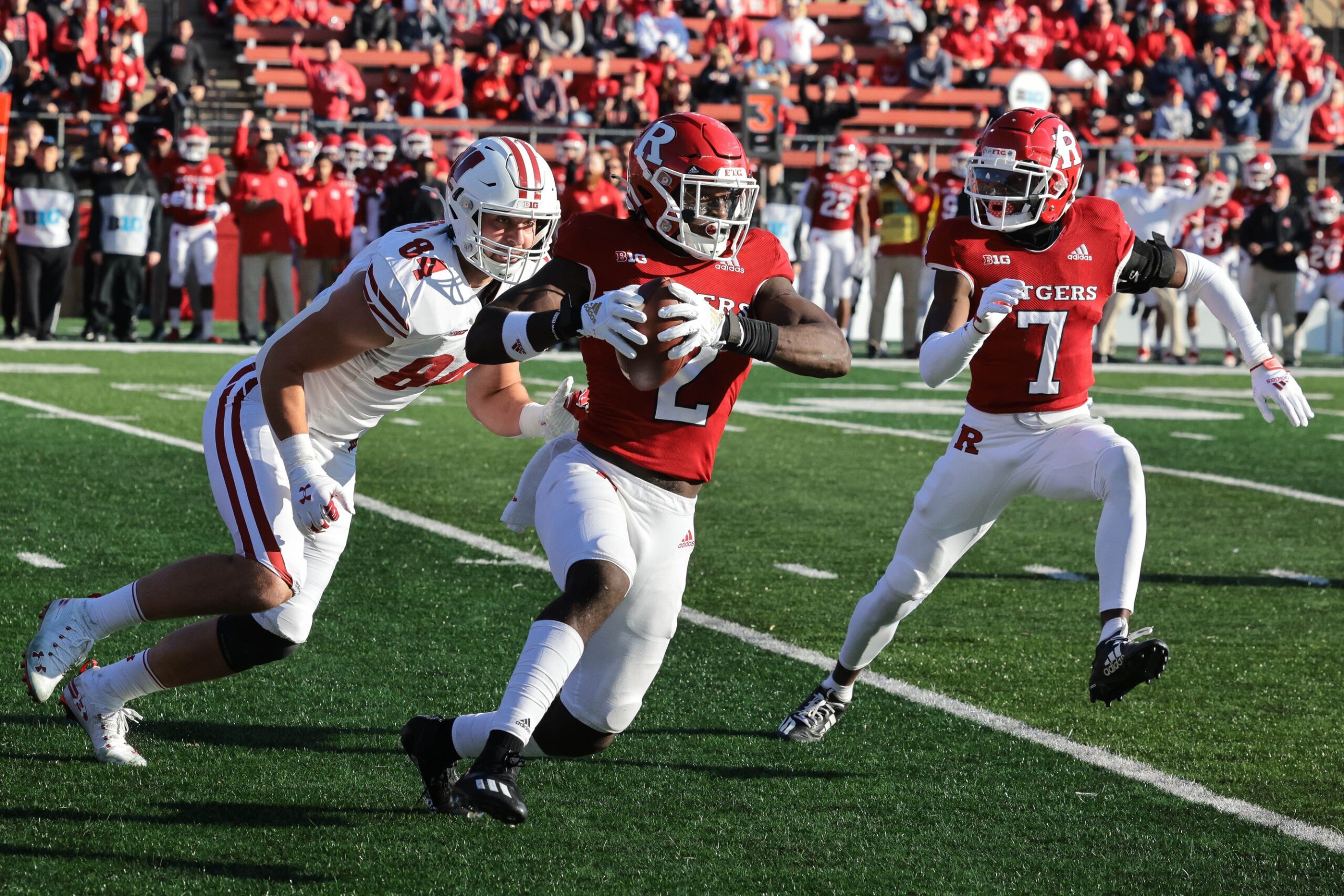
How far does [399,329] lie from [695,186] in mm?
715

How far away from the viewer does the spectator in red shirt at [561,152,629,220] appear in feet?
52.0

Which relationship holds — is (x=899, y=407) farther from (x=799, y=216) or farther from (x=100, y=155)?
(x=100, y=155)

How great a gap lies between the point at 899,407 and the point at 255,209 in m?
6.52

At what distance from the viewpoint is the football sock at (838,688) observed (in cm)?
455

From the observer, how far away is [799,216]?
17453mm

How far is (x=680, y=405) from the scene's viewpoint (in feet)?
12.2

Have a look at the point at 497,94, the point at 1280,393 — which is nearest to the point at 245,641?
the point at 1280,393

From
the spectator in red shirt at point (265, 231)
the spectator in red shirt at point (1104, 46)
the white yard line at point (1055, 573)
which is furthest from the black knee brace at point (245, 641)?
the spectator in red shirt at point (1104, 46)

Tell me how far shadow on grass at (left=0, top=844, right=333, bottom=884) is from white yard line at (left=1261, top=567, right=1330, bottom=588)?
4.58m

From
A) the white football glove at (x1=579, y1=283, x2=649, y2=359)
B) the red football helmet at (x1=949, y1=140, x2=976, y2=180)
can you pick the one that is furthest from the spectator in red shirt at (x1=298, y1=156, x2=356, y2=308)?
the white football glove at (x1=579, y1=283, x2=649, y2=359)

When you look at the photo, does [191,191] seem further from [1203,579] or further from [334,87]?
[1203,579]

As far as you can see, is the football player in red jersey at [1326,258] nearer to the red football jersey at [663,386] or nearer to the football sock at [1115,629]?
the football sock at [1115,629]

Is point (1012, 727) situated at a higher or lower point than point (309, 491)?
lower

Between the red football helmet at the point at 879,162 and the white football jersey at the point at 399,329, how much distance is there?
14232 mm
